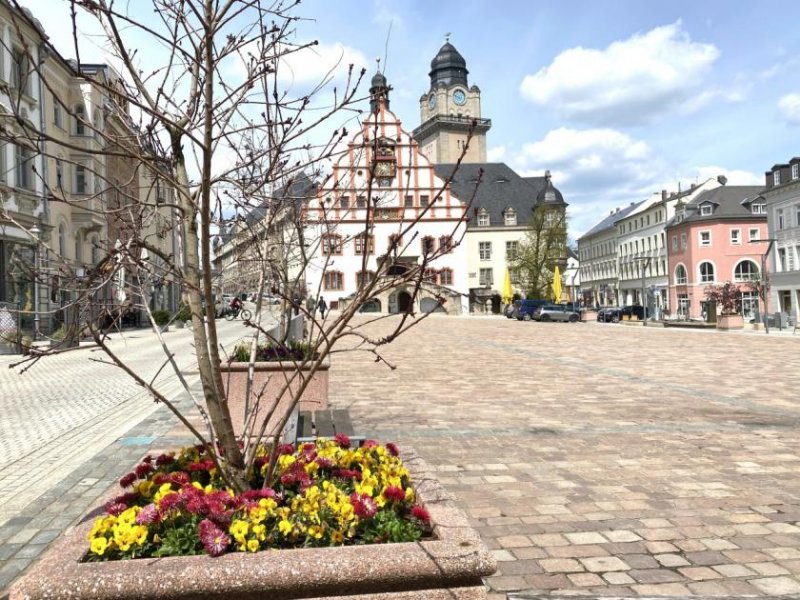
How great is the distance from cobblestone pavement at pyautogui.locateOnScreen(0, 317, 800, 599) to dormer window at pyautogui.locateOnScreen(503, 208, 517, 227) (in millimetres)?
67594

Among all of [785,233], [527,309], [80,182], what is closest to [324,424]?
[80,182]

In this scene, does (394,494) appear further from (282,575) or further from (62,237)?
(62,237)

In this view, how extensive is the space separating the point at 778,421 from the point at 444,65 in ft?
349

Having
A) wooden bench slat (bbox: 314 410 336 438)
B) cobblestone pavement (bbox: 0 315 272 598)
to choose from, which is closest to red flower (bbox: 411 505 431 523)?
cobblestone pavement (bbox: 0 315 272 598)

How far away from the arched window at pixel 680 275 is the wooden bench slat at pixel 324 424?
228ft

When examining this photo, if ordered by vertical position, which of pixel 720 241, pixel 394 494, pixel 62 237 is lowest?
pixel 394 494

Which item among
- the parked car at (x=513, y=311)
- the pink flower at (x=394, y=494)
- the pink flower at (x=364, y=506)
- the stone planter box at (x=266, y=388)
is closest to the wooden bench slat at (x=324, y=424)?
the stone planter box at (x=266, y=388)

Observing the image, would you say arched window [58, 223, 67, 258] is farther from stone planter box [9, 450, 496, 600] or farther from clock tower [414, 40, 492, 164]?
clock tower [414, 40, 492, 164]

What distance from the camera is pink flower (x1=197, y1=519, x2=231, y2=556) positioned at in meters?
2.53

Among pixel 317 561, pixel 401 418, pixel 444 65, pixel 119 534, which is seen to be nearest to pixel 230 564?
pixel 317 561

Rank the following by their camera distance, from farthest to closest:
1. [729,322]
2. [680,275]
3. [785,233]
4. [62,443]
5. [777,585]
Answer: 1. [680,275]
2. [785,233]
3. [729,322]
4. [62,443]
5. [777,585]

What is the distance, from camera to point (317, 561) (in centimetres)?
244

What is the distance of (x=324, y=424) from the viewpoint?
5699 millimetres

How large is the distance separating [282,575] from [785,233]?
5432 cm
